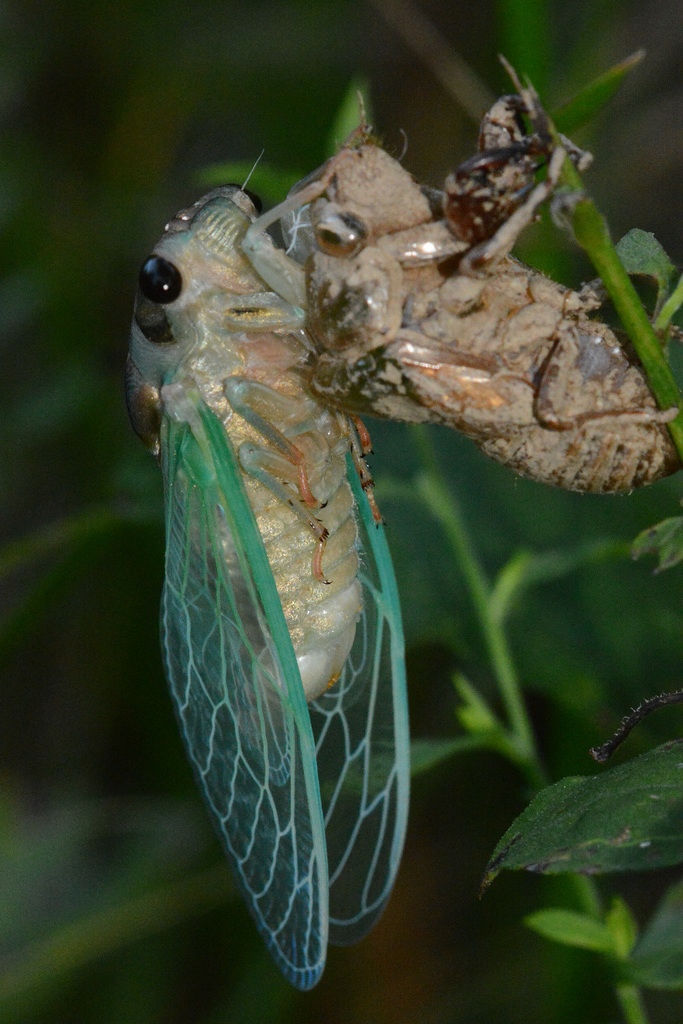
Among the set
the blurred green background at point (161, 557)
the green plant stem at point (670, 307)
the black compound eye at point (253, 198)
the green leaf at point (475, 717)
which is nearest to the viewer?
the green plant stem at point (670, 307)

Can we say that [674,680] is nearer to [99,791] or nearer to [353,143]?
[353,143]

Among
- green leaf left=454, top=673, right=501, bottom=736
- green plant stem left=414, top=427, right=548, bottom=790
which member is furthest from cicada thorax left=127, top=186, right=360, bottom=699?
green plant stem left=414, top=427, right=548, bottom=790

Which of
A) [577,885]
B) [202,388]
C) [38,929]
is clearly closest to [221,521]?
[202,388]

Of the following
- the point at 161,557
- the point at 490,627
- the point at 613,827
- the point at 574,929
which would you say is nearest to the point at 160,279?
the point at 490,627

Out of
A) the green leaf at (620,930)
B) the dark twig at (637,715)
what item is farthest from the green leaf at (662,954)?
the dark twig at (637,715)

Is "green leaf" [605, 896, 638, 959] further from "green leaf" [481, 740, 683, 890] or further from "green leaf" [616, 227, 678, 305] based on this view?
"green leaf" [616, 227, 678, 305]

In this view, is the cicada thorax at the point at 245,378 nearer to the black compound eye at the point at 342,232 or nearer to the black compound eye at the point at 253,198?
the black compound eye at the point at 253,198

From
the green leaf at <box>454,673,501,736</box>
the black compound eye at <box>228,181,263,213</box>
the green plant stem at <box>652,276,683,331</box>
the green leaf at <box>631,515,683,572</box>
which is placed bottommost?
the green leaf at <box>454,673,501,736</box>
